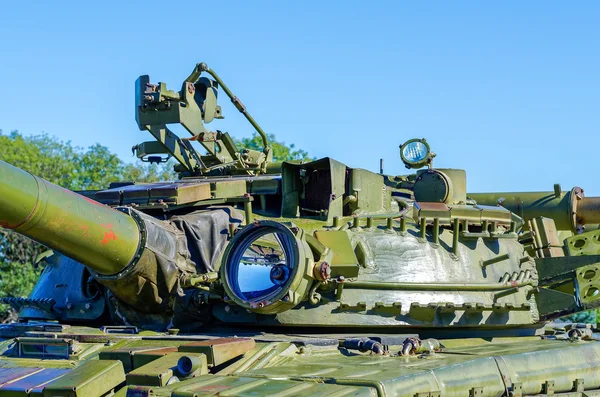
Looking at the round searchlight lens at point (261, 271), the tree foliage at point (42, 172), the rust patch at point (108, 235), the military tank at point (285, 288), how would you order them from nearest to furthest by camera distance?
the military tank at point (285, 288)
the rust patch at point (108, 235)
the round searchlight lens at point (261, 271)
the tree foliage at point (42, 172)

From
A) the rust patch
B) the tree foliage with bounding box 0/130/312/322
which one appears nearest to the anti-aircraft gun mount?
the rust patch

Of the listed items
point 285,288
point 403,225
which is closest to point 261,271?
point 285,288

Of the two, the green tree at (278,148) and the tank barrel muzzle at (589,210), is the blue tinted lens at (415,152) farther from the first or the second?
the green tree at (278,148)

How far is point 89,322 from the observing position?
1257cm

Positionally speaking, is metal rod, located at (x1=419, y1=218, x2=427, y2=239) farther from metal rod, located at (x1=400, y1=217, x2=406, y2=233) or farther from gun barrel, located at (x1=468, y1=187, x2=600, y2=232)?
gun barrel, located at (x1=468, y1=187, x2=600, y2=232)

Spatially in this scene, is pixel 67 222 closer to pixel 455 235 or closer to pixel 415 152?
pixel 455 235

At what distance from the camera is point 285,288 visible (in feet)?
35.3

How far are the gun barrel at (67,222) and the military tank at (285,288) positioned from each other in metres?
0.02

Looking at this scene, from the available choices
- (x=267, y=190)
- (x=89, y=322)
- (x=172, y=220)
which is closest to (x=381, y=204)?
(x=267, y=190)

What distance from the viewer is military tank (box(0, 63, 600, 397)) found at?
9.46 m

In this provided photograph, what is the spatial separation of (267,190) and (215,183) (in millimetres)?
731

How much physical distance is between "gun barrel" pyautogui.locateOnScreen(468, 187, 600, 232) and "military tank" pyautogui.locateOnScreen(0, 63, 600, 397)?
3.95 ft

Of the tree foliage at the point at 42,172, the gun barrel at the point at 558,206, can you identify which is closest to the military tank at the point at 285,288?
the gun barrel at the point at 558,206

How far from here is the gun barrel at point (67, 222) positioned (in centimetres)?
956
